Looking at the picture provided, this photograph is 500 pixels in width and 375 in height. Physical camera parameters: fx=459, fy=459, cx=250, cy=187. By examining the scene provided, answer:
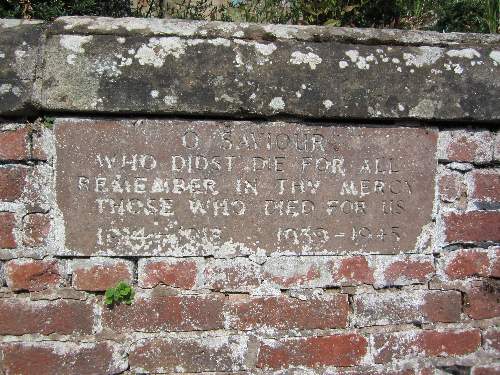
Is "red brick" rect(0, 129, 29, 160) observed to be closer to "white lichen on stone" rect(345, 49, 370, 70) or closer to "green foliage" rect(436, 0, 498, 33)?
"white lichen on stone" rect(345, 49, 370, 70)

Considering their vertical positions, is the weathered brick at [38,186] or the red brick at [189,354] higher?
the weathered brick at [38,186]

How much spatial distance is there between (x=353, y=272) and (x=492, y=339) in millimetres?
685

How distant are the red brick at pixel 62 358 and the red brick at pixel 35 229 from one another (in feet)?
1.29

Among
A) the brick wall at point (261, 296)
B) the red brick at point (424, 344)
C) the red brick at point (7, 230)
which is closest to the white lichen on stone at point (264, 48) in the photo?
the brick wall at point (261, 296)

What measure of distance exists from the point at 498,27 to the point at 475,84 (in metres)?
2.89

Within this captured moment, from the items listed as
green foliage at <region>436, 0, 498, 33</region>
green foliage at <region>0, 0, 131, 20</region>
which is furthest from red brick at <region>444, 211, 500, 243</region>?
green foliage at <region>436, 0, 498, 33</region>

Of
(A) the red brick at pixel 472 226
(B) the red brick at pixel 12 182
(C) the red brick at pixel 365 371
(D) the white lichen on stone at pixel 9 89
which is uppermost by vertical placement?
(D) the white lichen on stone at pixel 9 89

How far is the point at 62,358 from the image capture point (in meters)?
1.77

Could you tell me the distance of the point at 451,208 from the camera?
188 centimetres

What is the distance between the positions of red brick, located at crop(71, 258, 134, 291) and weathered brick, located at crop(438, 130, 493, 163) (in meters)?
1.33

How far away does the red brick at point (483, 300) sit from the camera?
194cm

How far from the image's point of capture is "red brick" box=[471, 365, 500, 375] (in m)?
1.95

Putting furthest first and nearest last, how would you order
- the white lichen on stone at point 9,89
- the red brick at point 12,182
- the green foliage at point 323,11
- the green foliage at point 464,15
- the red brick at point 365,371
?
the green foliage at point 464,15, the green foliage at point 323,11, the red brick at point 365,371, the red brick at point 12,182, the white lichen on stone at point 9,89

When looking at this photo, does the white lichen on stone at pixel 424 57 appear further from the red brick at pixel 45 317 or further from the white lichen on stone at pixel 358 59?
the red brick at pixel 45 317
